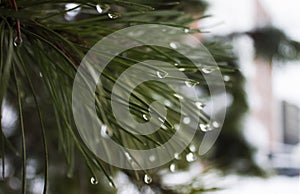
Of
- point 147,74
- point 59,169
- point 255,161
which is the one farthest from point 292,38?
point 147,74

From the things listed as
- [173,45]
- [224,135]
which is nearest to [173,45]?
[173,45]

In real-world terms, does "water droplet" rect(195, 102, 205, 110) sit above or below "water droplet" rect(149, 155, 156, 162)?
above

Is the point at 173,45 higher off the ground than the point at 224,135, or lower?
higher

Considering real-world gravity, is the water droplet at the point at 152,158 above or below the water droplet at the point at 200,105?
below

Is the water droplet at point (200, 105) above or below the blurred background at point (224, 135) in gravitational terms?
above

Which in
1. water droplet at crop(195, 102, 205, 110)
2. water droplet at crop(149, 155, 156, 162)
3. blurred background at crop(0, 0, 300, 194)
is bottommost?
blurred background at crop(0, 0, 300, 194)

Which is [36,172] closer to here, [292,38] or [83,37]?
[83,37]

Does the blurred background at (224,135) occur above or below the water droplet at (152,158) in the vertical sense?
below

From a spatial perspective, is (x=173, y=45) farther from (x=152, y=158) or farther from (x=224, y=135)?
(x=224, y=135)

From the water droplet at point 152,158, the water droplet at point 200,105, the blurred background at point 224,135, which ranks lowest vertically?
the blurred background at point 224,135

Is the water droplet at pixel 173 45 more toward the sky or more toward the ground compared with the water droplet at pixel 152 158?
more toward the sky

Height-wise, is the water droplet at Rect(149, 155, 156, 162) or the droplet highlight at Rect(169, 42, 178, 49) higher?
the droplet highlight at Rect(169, 42, 178, 49)
